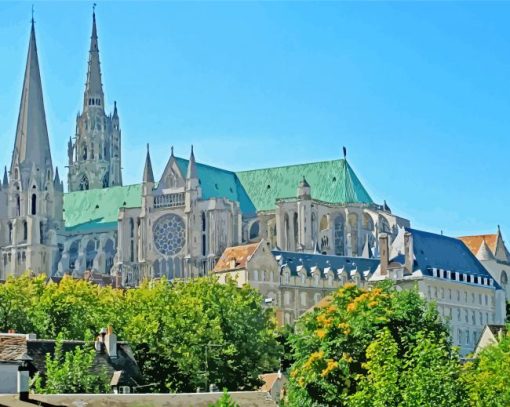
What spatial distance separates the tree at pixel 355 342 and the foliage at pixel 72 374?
1062cm

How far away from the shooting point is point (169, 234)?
191750mm

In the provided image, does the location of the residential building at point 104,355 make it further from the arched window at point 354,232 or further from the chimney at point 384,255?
the arched window at point 354,232

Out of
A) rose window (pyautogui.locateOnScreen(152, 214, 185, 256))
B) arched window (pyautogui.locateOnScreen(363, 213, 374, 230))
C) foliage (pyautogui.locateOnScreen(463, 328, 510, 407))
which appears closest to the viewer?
foliage (pyautogui.locateOnScreen(463, 328, 510, 407))

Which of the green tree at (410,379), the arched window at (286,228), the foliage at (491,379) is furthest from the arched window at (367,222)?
the green tree at (410,379)

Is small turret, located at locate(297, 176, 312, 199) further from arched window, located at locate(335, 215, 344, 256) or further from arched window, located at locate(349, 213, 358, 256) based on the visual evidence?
arched window, located at locate(349, 213, 358, 256)

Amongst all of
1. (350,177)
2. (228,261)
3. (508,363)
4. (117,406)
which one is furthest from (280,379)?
(350,177)

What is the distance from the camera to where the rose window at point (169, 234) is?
624 feet

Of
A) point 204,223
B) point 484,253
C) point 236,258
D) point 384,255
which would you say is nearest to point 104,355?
point 384,255

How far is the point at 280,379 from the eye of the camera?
96688mm

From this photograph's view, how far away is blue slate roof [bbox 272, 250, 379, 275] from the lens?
538ft

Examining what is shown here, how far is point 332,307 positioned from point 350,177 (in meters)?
121

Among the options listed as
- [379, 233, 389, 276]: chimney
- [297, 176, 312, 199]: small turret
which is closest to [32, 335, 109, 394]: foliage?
[379, 233, 389, 276]: chimney

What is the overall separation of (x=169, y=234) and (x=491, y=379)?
126 metres

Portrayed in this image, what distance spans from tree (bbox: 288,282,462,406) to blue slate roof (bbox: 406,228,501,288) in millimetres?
70079
